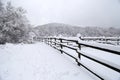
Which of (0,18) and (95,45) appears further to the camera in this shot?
(0,18)

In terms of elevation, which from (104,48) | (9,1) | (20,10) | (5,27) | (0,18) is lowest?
(104,48)

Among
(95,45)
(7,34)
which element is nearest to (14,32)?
(7,34)

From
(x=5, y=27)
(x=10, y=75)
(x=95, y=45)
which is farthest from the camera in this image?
(x=5, y=27)

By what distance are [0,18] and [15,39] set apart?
17.9ft

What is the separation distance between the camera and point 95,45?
3.37m

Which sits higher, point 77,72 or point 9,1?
point 9,1

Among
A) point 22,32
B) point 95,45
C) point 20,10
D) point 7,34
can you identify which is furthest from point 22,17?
point 95,45

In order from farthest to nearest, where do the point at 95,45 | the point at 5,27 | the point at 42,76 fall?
the point at 5,27
the point at 42,76
the point at 95,45

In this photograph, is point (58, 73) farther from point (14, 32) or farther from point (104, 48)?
point (14, 32)

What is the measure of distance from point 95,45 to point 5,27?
2356cm

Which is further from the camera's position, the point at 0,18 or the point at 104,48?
the point at 0,18

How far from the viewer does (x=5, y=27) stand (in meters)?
23.3

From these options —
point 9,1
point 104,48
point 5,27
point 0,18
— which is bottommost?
point 104,48

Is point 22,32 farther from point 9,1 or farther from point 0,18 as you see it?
point 9,1
